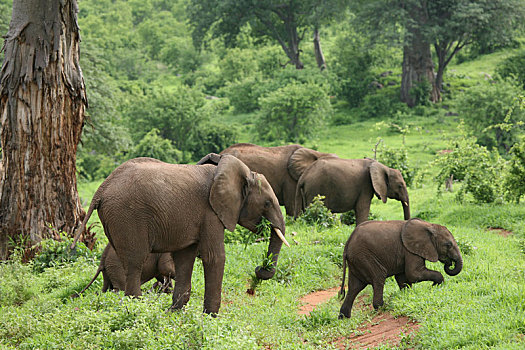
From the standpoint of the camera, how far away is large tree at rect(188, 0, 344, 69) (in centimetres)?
3578

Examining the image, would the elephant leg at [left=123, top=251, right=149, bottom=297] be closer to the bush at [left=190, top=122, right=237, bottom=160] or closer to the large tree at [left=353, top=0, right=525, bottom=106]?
the bush at [left=190, top=122, right=237, bottom=160]

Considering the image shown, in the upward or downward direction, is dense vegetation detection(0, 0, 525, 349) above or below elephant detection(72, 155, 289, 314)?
below

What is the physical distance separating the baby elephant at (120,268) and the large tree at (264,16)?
1145 inches

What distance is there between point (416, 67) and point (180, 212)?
28.9 meters

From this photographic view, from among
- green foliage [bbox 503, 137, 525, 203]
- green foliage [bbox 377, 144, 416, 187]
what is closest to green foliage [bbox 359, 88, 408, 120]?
green foliage [bbox 377, 144, 416, 187]

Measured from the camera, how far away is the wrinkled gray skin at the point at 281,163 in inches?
524

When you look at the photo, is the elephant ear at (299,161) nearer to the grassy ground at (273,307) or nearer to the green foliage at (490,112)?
the grassy ground at (273,307)

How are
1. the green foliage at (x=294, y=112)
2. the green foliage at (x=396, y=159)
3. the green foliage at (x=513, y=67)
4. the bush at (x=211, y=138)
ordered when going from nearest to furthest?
the green foliage at (x=396, y=159) < the green foliage at (x=294, y=112) < the bush at (x=211, y=138) < the green foliage at (x=513, y=67)

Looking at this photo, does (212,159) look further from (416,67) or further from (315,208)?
(416,67)

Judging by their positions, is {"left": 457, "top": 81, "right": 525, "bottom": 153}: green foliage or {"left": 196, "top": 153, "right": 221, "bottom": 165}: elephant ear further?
{"left": 457, "top": 81, "right": 525, "bottom": 153}: green foliage

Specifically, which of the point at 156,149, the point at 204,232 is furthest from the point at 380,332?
the point at 156,149

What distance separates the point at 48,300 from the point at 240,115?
95.7 feet

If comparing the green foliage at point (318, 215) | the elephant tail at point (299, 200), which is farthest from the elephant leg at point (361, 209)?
the elephant tail at point (299, 200)

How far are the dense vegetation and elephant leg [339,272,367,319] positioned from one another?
0.14m
